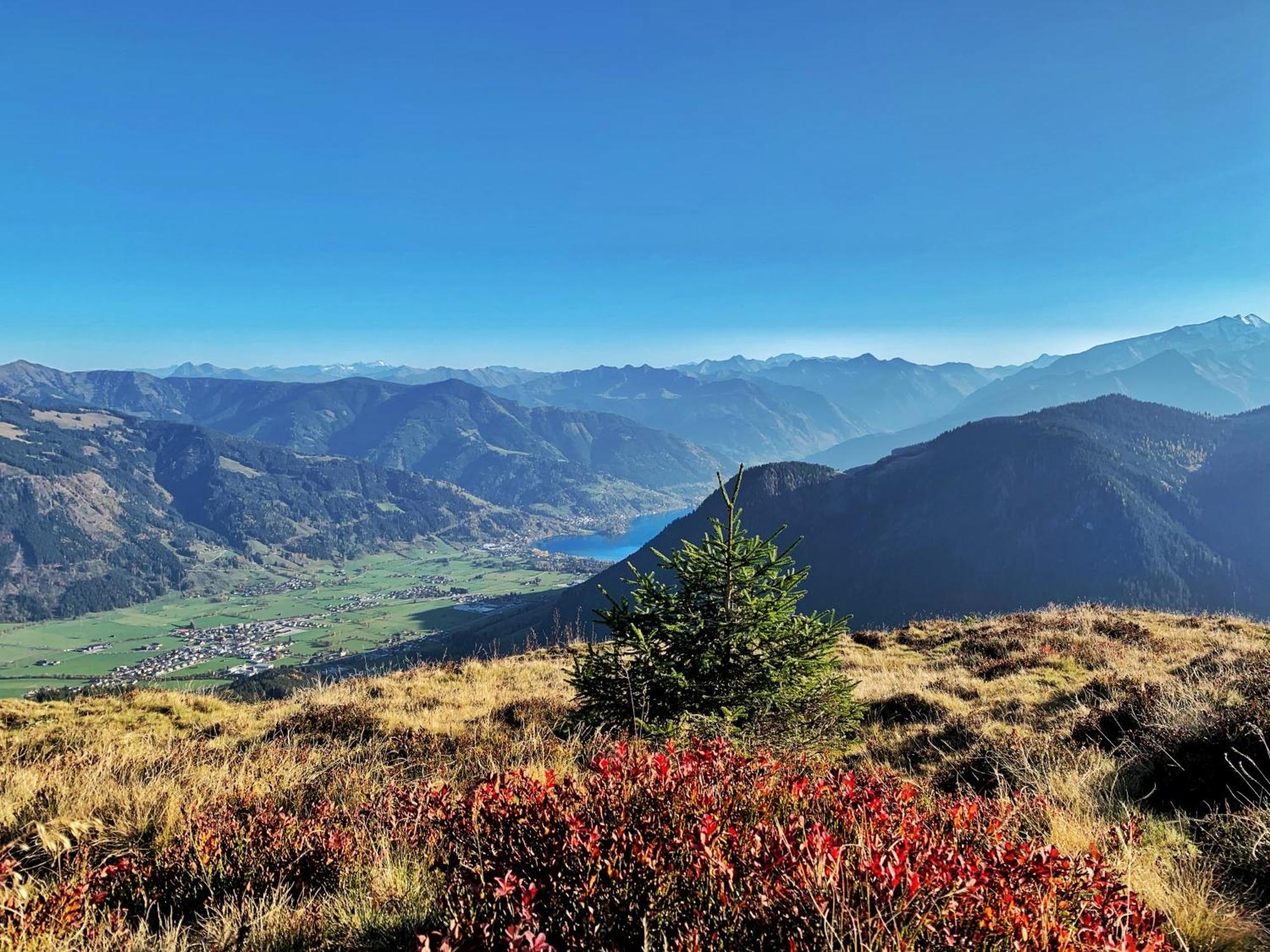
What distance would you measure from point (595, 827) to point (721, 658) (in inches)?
228

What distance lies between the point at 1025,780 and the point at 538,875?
5.71m

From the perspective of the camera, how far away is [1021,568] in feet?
636

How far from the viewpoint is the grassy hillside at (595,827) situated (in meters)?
2.64

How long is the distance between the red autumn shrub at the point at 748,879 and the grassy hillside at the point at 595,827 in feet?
0.06

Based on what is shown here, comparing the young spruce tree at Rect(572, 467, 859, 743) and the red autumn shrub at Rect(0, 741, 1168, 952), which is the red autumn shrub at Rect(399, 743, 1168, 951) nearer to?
the red autumn shrub at Rect(0, 741, 1168, 952)

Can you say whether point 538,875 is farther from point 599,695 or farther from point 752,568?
point 752,568

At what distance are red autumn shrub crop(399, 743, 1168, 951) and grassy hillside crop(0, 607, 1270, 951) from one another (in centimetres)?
2

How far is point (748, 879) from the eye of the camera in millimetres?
2615

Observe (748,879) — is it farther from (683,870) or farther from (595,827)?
(595,827)

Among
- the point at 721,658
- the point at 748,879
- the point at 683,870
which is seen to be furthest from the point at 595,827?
the point at 721,658

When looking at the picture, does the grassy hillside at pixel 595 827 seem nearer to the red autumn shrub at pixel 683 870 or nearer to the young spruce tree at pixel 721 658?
the red autumn shrub at pixel 683 870

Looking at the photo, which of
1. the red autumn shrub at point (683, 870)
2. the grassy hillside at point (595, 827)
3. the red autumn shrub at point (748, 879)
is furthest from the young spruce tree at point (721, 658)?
the red autumn shrub at point (748, 879)

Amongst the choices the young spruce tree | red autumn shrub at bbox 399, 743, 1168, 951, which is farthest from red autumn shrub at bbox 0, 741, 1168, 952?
the young spruce tree

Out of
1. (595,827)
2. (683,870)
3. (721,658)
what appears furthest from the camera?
(721,658)
